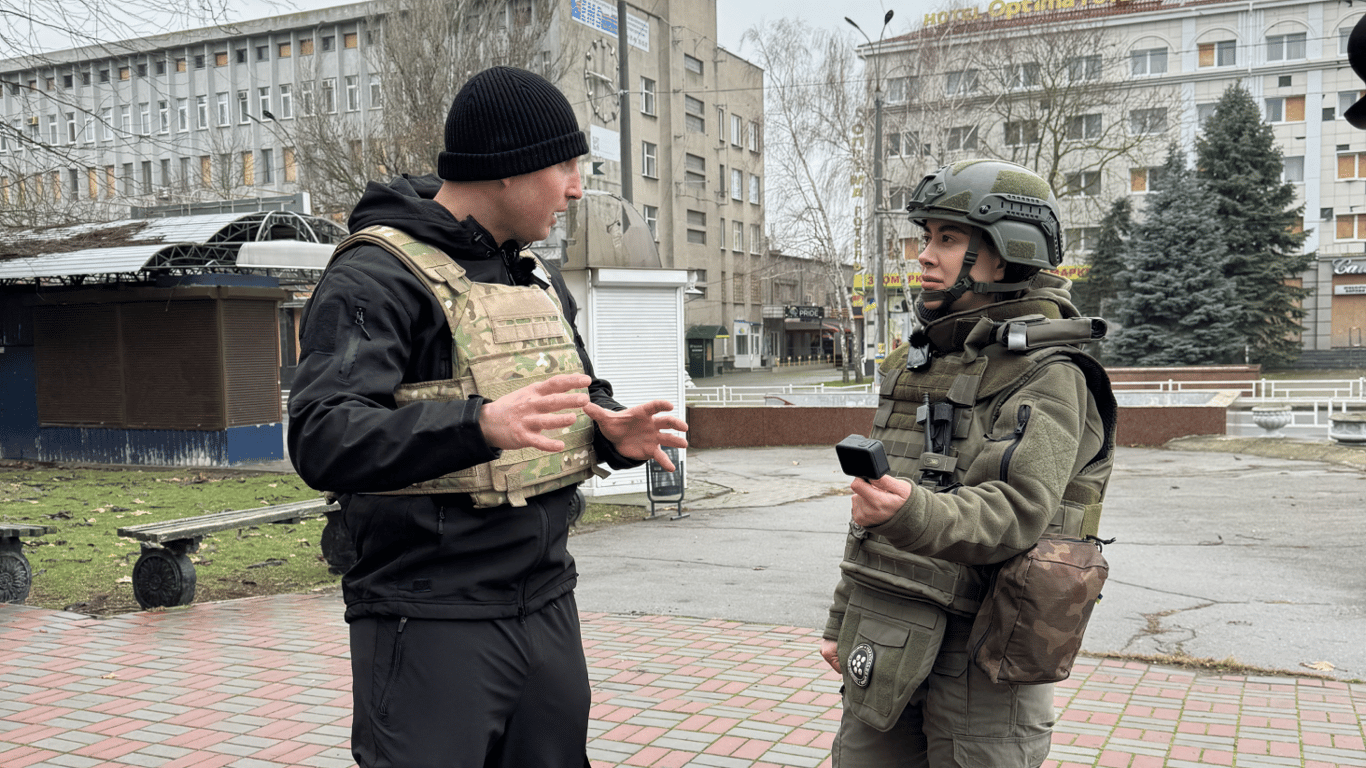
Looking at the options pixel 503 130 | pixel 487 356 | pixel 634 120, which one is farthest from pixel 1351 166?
pixel 487 356

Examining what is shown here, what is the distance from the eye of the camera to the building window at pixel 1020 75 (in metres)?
31.5

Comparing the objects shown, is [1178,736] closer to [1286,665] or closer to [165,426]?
[1286,665]

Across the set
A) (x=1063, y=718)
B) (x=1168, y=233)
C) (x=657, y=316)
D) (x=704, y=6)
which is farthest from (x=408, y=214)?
(x=704, y=6)

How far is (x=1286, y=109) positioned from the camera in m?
49.5

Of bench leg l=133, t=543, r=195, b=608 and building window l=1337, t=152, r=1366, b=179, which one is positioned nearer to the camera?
bench leg l=133, t=543, r=195, b=608

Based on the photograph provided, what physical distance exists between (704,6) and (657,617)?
5274cm

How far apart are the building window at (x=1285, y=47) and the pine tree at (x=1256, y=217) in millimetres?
12709

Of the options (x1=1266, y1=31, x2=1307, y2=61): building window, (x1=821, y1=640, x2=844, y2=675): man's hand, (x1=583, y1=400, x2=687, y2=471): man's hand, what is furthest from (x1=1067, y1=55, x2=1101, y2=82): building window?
(x1=583, y1=400, x2=687, y2=471): man's hand

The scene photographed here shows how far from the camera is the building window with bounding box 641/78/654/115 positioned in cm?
5084

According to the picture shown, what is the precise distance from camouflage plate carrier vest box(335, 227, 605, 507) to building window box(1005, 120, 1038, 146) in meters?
32.0

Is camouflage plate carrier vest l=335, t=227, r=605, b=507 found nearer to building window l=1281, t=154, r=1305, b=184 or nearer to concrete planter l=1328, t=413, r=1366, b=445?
concrete planter l=1328, t=413, r=1366, b=445

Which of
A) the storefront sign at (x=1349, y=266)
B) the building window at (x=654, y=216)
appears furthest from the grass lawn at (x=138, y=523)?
the storefront sign at (x=1349, y=266)

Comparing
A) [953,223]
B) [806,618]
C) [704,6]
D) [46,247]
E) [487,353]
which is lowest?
[806,618]

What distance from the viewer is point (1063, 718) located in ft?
15.8
